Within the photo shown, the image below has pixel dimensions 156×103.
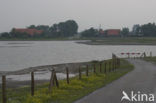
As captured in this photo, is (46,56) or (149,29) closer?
(46,56)

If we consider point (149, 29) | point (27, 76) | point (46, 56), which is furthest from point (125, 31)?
point (27, 76)

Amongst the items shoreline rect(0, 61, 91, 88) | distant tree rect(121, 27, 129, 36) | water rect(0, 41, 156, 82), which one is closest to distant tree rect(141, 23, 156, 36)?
distant tree rect(121, 27, 129, 36)

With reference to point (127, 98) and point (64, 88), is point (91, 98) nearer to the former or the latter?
point (127, 98)

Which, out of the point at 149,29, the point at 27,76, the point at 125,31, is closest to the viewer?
the point at 27,76

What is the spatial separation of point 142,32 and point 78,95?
17578 cm

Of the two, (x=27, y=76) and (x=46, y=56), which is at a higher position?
(x=27, y=76)

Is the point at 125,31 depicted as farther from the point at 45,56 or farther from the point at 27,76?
the point at 27,76

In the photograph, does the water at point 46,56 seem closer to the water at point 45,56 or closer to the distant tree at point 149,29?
the water at point 45,56

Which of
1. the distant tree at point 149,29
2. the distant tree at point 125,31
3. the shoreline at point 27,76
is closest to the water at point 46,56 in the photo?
the shoreline at point 27,76

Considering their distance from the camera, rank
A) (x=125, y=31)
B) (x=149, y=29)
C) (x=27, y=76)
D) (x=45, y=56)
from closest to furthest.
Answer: (x=27, y=76) → (x=45, y=56) → (x=149, y=29) → (x=125, y=31)

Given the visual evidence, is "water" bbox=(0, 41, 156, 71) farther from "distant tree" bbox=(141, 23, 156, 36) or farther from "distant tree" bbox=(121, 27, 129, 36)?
"distant tree" bbox=(121, 27, 129, 36)

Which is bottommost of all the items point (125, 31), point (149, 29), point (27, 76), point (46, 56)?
point (46, 56)

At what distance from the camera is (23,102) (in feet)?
43.0

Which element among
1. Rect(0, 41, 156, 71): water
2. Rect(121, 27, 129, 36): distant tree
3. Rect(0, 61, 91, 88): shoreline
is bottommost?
Rect(0, 41, 156, 71): water
